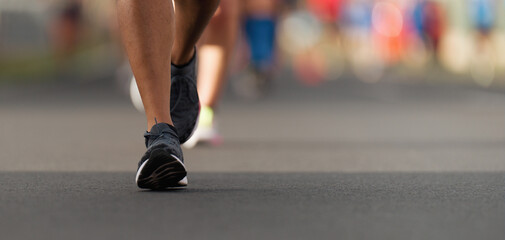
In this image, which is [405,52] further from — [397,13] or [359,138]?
[359,138]

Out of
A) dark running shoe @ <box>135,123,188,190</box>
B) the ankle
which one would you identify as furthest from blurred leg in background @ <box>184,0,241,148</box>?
dark running shoe @ <box>135,123,188,190</box>

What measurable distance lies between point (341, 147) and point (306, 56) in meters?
16.7

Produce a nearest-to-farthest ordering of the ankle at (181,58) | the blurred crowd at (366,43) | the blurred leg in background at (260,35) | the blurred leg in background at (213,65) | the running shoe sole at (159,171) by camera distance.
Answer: the running shoe sole at (159,171)
the ankle at (181,58)
the blurred leg in background at (213,65)
the blurred leg in background at (260,35)
the blurred crowd at (366,43)

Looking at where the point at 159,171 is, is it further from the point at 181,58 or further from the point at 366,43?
the point at 366,43

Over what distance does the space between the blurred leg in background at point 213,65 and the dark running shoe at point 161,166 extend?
2.44 metres

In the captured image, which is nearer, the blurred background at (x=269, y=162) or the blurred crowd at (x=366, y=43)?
the blurred background at (x=269, y=162)

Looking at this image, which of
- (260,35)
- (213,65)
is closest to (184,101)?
(213,65)

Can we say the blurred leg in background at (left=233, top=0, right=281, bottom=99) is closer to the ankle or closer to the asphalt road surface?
the asphalt road surface

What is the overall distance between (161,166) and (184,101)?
87 cm

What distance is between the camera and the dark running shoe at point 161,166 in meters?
3.89

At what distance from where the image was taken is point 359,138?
23.9 ft

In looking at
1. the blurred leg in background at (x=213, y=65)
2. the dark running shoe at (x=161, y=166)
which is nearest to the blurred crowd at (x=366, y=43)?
the blurred leg in background at (x=213, y=65)

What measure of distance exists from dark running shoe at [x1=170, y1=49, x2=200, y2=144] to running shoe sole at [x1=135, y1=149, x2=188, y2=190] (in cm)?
71

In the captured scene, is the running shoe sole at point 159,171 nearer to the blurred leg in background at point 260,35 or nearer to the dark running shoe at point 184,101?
the dark running shoe at point 184,101
